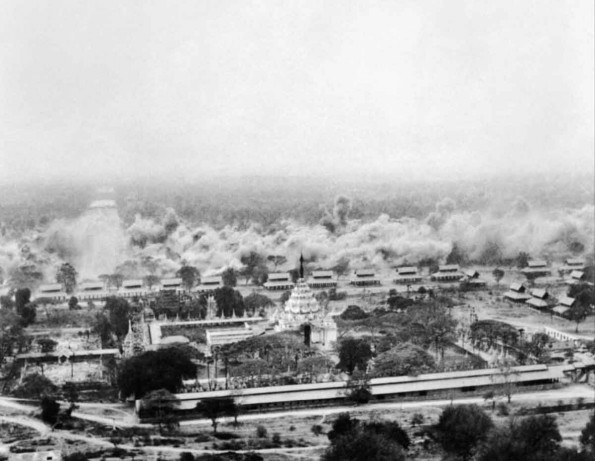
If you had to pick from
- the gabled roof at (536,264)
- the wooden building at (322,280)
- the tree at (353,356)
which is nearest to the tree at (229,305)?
the wooden building at (322,280)

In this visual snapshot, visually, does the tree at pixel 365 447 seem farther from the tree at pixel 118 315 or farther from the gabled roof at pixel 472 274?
the gabled roof at pixel 472 274

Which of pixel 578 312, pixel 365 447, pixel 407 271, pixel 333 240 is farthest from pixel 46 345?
pixel 578 312

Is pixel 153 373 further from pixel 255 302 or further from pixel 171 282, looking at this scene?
pixel 171 282

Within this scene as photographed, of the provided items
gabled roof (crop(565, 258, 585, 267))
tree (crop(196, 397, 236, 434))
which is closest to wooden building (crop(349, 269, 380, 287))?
gabled roof (crop(565, 258, 585, 267))

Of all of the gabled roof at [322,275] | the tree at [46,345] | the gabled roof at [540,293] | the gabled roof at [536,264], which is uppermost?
the gabled roof at [536,264]

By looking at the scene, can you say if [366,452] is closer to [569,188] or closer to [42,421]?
[42,421]
